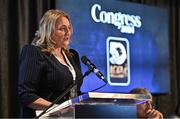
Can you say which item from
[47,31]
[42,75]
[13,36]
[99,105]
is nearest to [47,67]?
[42,75]

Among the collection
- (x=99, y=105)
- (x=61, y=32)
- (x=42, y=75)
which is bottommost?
(x=99, y=105)

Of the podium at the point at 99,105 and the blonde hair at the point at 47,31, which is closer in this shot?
the podium at the point at 99,105

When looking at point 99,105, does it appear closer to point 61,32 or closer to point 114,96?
point 114,96

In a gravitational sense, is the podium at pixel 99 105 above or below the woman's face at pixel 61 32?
below

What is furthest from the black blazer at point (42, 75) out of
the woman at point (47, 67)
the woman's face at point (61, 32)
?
the woman's face at point (61, 32)

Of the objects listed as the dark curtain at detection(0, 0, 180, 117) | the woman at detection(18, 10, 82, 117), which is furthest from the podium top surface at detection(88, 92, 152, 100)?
the dark curtain at detection(0, 0, 180, 117)

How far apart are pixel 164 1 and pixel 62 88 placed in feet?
8.80

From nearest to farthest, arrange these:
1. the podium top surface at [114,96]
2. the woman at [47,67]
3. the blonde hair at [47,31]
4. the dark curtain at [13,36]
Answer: the podium top surface at [114,96] → the woman at [47,67] → the blonde hair at [47,31] → the dark curtain at [13,36]

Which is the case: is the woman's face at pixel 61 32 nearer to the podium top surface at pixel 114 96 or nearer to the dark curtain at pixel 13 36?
the podium top surface at pixel 114 96

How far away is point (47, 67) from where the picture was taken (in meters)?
2.29

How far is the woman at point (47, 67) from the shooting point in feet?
7.26

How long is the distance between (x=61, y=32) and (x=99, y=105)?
730 millimetres

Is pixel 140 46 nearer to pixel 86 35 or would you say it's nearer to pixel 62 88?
pixel 86 35

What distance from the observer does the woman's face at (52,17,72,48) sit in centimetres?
239
